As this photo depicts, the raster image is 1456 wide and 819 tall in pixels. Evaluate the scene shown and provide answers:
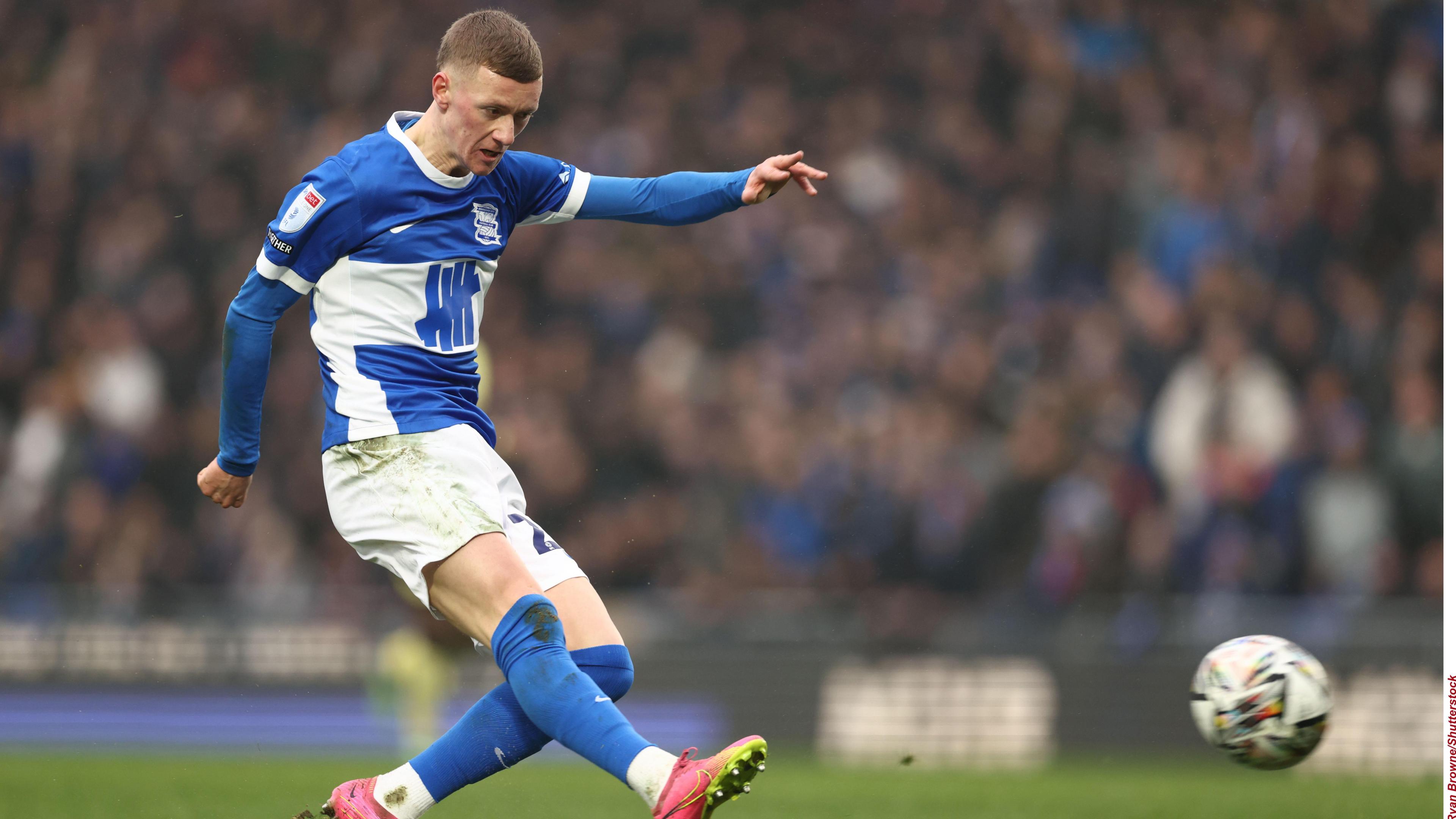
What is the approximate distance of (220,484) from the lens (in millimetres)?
4246

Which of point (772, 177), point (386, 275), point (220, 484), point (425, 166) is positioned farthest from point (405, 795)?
point (772, 177)

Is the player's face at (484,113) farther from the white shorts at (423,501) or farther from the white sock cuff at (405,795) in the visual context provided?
the white sock cuff at (405,795)

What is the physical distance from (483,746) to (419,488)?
688 millimetres

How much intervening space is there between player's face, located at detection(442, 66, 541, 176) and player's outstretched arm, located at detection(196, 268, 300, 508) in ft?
1.89

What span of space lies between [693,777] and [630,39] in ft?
38.9

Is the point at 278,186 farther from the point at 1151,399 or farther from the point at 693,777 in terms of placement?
the point at 693,777

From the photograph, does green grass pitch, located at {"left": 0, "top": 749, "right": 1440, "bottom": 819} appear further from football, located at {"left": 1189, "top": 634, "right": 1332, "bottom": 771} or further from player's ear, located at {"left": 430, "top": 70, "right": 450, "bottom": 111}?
player's ear, located at {"left": 430, "top": 70, "right": 450, "bottom": 111}

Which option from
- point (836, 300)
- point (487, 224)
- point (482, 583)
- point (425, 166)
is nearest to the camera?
point (482, 583)

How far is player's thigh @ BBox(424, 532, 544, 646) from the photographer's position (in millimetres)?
3816

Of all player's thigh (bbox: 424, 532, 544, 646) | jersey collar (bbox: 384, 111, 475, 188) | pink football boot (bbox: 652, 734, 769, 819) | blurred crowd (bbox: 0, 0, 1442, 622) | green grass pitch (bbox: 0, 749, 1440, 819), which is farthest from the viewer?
blurred crowd (bbox: 0, 0, 1442, 622)

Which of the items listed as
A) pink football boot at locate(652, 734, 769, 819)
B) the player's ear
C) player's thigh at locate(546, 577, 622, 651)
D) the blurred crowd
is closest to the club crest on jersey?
the player's ear

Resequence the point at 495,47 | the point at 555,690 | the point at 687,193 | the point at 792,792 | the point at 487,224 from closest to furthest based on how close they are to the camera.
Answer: the point at 555,690 < the point at 495,47 < the point at 487,224 < the point at 687,193 < the point at 792,792

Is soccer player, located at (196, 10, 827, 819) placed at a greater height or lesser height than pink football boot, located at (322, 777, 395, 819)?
greater

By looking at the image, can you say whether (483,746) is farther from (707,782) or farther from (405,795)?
(707,782)
